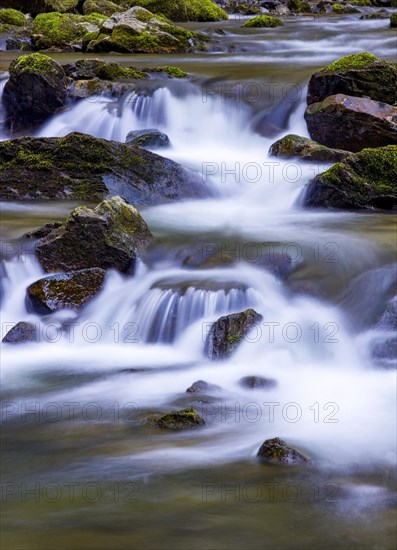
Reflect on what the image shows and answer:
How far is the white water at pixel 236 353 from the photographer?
592cm

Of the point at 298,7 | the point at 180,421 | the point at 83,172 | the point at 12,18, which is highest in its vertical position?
the point at 298,7

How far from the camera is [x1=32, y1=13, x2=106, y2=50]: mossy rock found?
65.6ft

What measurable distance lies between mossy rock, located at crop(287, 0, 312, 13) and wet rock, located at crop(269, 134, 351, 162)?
18.2 meters

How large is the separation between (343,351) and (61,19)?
15717 mm

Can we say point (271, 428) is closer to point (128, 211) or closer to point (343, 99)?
point (128, 211)

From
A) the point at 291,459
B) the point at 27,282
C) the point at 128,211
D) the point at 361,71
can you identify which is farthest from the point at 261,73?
the point at 291,459

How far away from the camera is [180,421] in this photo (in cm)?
592

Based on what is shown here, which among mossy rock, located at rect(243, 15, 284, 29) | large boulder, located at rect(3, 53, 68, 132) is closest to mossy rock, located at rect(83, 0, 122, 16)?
mossy rock, located at rect(243, 15, 284, 29)

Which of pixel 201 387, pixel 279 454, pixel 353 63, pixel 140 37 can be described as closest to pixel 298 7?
pixel 140 37

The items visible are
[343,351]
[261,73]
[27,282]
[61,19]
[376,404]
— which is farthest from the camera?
[61,19]

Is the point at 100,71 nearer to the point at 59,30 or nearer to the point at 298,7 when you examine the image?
the point at 59,30

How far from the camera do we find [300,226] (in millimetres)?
10062

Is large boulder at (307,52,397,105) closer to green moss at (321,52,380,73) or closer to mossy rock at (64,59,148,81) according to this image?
green moss at (321,52,380,73)

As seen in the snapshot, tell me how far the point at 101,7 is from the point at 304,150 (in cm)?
1516
